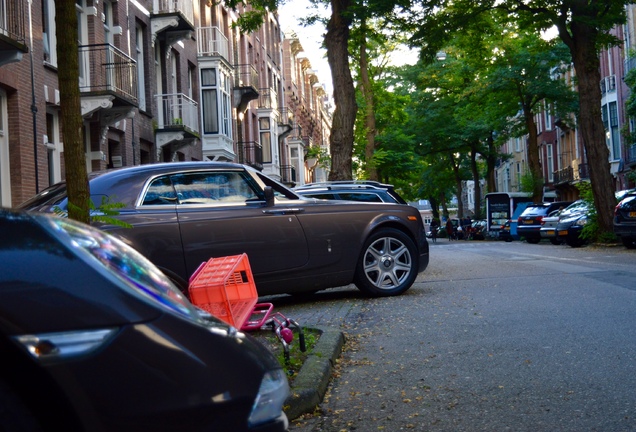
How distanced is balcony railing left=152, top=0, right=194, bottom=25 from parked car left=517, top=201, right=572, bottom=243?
14714 millimetres

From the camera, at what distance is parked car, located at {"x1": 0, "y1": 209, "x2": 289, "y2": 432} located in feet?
6.83

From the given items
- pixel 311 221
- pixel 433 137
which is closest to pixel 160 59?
pixel 311 221

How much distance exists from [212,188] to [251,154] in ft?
114

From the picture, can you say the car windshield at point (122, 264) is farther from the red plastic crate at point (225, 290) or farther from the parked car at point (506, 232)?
the parked car at point (506, 232)

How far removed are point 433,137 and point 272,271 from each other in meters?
46.3

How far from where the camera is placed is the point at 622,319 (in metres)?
7.97

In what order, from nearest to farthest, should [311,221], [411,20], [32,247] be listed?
1. [32,247]
2. [311,221]
3. [411,20]

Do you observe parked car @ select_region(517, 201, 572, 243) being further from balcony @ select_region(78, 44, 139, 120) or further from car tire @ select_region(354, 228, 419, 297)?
car tire @ select_region(354, 228, 419, 297)

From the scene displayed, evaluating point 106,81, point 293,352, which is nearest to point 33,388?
point 293,352

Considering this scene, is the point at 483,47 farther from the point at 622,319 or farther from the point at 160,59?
the point at 622,319

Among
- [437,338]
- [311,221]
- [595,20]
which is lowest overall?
[437,338]

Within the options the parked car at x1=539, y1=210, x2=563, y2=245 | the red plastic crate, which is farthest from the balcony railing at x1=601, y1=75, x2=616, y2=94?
the red plastic crate

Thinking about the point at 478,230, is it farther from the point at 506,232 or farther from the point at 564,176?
the point at 564,176

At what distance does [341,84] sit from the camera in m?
22.0
